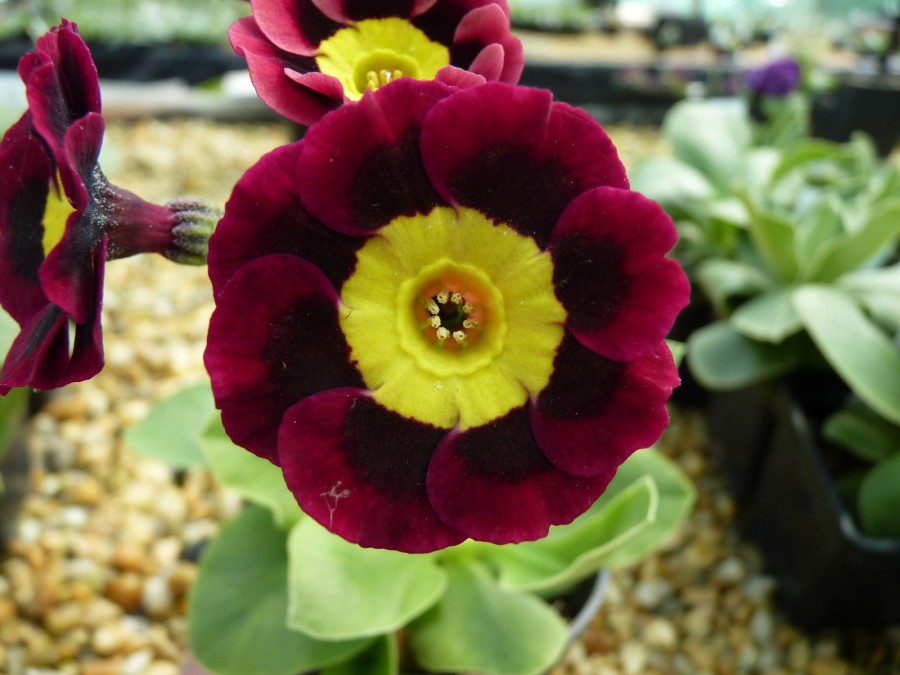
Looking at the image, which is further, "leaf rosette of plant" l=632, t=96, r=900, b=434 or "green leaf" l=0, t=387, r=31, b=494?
"leaf rosette of plant" l=632, t=96, r=900, b=434

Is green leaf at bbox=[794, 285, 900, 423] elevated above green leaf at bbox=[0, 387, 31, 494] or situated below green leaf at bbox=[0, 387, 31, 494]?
above

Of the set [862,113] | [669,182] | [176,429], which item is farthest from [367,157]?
[862,113]

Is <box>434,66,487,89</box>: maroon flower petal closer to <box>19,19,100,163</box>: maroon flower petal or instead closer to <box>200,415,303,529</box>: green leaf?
<box>19,19,100,163</box>: maroon flower petal

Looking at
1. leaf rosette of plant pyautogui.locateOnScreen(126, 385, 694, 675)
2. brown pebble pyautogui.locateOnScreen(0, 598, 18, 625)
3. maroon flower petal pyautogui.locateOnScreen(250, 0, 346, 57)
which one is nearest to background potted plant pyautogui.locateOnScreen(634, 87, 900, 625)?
leaf rosette of plant pyautogui.locateOnScreen(126, 385, 694, 675)

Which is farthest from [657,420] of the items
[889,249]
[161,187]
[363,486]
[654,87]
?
[654,87]

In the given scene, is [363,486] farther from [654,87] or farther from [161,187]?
[654,87]
